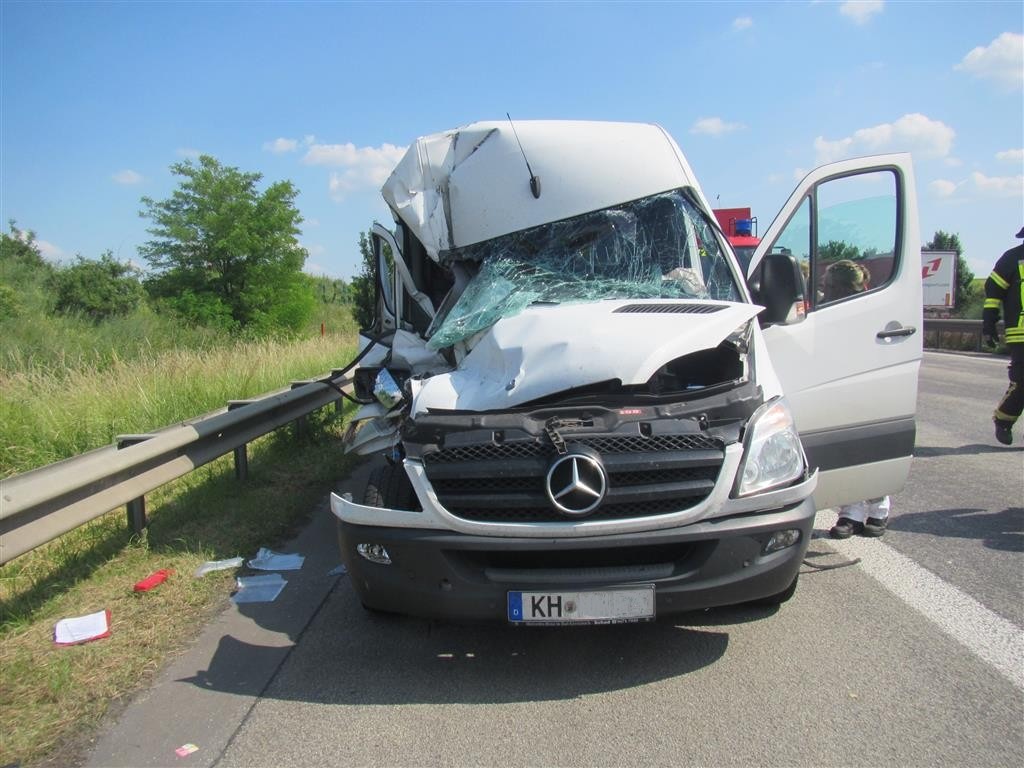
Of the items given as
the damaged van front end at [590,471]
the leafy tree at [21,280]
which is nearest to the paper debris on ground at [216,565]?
the damaged van front end at [590,471]

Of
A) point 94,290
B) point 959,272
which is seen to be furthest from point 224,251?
point 959,272

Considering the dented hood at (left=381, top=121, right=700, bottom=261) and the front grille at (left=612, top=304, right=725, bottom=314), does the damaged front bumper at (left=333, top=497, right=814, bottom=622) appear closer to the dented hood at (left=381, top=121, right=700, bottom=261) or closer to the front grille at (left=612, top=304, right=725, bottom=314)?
the front grille at (left=612, top=304, right=725, bottom=314)

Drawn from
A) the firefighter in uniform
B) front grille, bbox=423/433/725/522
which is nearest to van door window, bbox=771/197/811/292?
front grille, bbox=423/433/725/522

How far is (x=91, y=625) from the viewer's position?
12.4 ft

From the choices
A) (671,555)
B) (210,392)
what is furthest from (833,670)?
(210,392)

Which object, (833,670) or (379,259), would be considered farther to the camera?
(379,259)

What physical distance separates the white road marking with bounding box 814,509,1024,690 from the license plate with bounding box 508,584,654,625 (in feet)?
5.20

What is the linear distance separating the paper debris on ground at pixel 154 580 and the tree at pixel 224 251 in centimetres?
1968

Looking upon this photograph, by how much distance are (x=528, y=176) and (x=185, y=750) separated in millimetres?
3661

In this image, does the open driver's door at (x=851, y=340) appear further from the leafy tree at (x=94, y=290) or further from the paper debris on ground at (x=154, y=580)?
the leafy tree at (x=94, y=290)

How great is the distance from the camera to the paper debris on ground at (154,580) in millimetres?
4195

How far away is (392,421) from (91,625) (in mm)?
1846

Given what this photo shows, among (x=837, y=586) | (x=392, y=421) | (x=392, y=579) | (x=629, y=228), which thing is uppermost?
(x=629, y=228)

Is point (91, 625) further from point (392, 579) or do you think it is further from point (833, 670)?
point (833, 670)
